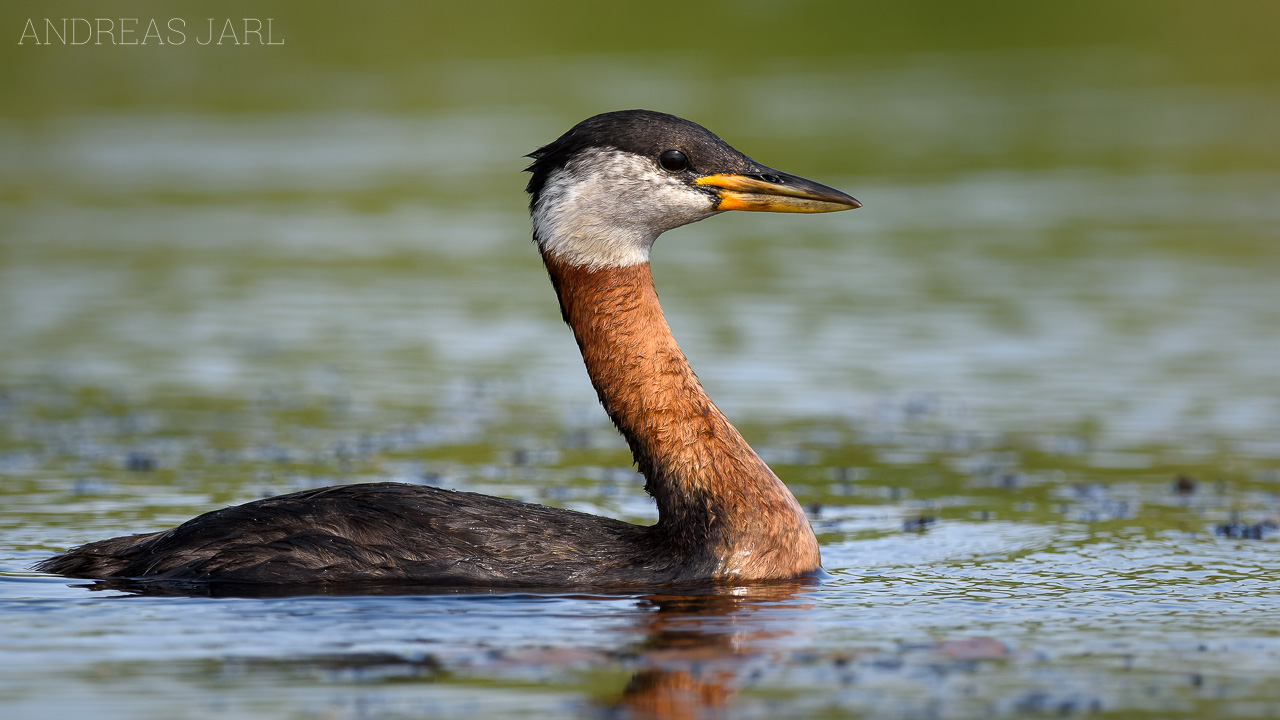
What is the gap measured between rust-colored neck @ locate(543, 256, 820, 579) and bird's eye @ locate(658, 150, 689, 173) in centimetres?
59

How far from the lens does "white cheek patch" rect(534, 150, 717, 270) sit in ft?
33.9

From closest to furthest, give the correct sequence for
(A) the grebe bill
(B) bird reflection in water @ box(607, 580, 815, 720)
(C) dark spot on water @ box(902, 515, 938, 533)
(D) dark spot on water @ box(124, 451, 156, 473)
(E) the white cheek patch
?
(B) bird reflection in water @ box(607, 580, 815, 720) < (A) the grebe bill < (E) the white cheek patch < (C) dark spot on water @ box(902, 515, 938, 533) < (D) dark spot on water @ box(124, 451, 156, 473)

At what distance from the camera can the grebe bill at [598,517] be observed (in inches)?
388

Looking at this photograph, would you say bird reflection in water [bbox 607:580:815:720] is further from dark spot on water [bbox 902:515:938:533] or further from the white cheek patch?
the white cheek patch

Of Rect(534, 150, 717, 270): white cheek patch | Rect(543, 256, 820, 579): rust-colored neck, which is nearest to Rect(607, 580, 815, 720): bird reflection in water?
Rect(543, 256, 820, 579): rust-colored neck

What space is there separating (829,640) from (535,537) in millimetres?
2042

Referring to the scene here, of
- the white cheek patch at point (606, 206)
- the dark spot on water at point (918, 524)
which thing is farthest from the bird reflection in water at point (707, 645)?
the white cheek patch at point (606, 206)

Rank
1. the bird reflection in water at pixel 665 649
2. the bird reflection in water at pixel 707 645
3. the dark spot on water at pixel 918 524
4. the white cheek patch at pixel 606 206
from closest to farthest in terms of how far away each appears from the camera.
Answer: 1. the bird reflection in water at pixel 707 645
2. the bird reflection in water at pixel 665 649
3. the white cheek patch at pixel 606 206
4. the dark spot on water at pixel 918 524

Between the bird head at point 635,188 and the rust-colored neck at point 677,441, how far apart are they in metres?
0.17

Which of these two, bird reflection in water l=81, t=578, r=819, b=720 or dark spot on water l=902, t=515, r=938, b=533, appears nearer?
bird reflection in water l=81, t=578, r=819, b=720

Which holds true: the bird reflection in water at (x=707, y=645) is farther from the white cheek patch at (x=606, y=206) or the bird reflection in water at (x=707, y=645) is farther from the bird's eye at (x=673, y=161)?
the bird's eye at (x=673, y=161)

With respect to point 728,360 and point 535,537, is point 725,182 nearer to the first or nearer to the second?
point 535,537

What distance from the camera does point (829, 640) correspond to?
8633 mm

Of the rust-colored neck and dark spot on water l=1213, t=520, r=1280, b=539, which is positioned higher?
the rust-colored neck
